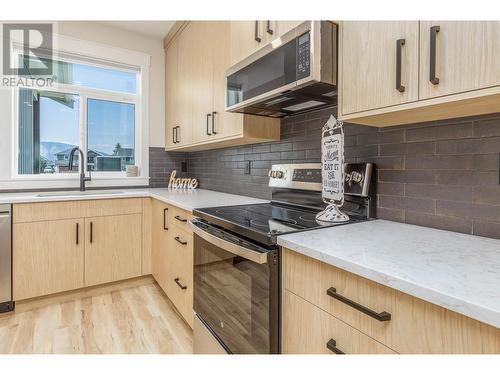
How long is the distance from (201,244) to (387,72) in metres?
1.17

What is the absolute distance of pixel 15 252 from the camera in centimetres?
225

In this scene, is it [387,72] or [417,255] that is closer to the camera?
[417,255]

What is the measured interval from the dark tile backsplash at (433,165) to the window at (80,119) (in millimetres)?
2255

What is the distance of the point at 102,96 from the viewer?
3.11 m

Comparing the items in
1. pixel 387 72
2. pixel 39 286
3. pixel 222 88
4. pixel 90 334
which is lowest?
pixel 90 334

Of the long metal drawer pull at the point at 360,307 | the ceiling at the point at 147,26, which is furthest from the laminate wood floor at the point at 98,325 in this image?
the ceiling at the point at 147,26

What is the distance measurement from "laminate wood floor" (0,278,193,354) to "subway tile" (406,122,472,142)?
5.61ft

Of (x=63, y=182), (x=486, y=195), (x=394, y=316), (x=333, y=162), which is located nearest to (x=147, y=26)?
(x=63, y=182)

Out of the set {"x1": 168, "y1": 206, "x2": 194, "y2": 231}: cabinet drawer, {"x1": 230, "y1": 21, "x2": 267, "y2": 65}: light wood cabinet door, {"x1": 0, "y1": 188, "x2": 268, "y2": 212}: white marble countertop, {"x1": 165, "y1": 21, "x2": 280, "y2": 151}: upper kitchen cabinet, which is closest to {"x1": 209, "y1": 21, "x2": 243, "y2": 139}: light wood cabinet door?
{"x1": 165, "y1": 21, "x2": 280, "y2": 151}: upper kitchen cabinet

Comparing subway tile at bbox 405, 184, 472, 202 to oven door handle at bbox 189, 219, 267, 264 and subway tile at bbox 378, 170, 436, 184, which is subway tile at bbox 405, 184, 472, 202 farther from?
oven door handle at bbox 189, 219, 267, 264

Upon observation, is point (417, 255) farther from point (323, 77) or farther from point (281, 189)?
point (281, 189)

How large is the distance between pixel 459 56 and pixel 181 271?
1.84 m

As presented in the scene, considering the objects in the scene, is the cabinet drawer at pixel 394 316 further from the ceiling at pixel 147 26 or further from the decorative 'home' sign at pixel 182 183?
the ceiling at pixel 147 26
